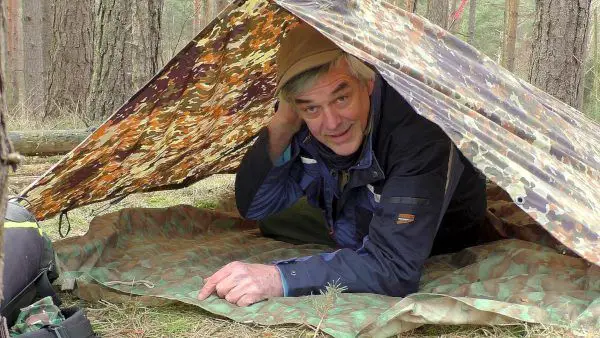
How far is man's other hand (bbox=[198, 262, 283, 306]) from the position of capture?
250cm

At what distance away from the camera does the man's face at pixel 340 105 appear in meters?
2.64

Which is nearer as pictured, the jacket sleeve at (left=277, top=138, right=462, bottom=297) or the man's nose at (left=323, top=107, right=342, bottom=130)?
the jacket sleeve at (left=277, top=138, right=462, bottom=297)

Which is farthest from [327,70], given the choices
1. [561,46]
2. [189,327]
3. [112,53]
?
[112,53]

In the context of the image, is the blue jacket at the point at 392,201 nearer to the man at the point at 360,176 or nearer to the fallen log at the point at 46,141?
the man at the point at 360,176

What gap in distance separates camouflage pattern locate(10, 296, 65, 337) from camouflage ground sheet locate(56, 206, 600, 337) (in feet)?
1.62

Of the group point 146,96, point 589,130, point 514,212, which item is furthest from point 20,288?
point 589,130

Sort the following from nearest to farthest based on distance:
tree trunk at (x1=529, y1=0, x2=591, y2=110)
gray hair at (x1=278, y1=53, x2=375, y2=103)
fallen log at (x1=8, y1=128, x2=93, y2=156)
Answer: gray hair at (x1=278, y1=53, x2=375, y2=103), tree trunk at (x1=529, y1=0, x2=591, y2=110), fallen log at (x1=8, y1=128, x2=93, y2=156)

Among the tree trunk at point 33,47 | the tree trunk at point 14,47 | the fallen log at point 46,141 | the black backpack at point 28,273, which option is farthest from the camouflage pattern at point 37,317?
the tree trunk at point 14,47

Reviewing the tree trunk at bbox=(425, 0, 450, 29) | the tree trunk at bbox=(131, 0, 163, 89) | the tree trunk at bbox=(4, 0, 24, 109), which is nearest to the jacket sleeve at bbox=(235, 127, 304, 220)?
the tree trunk at bbox=(131, 0, 163, 89)

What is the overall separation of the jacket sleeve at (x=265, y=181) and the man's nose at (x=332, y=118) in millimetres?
479

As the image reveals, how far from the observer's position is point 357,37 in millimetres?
2244

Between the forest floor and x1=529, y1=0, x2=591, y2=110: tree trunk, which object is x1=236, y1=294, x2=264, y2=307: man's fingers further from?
x1=529, y1=0, x2=591, y2=110: tree trunk

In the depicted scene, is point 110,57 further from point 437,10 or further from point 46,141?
point 437,10

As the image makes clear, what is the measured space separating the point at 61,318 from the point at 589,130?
2.68 meters
